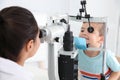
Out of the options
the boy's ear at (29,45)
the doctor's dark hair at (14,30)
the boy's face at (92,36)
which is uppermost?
the doctor's dark hair at (14,30)

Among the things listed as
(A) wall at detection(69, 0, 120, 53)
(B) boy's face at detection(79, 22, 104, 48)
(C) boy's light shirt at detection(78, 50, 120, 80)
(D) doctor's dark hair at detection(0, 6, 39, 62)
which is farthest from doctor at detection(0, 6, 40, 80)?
(A) wall at detection(69, 0, 120, 53)

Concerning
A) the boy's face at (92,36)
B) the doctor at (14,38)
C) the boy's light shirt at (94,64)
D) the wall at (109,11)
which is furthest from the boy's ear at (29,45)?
the wall at (109,11)

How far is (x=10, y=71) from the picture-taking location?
0.67m

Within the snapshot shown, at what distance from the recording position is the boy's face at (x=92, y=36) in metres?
1.19

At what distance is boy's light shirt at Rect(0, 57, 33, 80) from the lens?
0.67 meters

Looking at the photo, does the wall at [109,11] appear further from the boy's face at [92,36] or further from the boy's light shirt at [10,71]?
the boy's light shirt at [10,71]

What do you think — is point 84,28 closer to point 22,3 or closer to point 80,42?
point 80,42

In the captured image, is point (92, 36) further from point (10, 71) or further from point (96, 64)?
point (10, 71)

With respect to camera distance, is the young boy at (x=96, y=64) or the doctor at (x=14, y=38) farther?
the young boy at (x=96, y=64)

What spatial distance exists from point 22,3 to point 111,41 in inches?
47.4

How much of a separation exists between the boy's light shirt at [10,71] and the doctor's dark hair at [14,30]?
1.5 inches

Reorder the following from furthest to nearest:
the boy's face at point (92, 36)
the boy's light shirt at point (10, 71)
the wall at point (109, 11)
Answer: the wall at point (109, 11) < the boy's face at point (92, 36) < the boy's light shirt at point (10, 71)

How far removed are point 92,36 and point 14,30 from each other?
24.9 inches

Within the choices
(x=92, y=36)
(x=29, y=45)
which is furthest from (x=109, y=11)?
(x=29, y=45)
